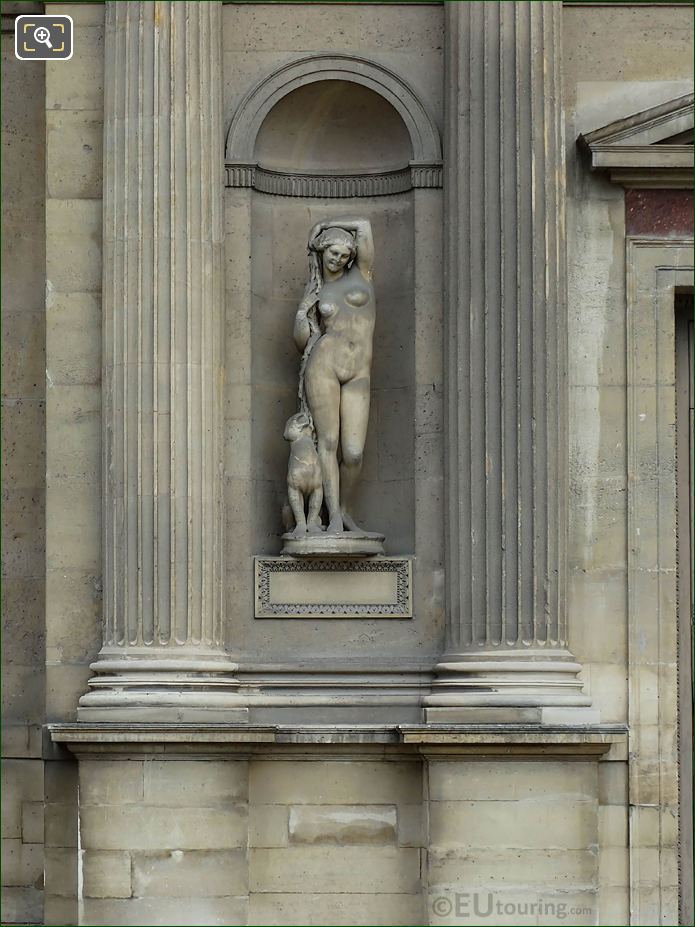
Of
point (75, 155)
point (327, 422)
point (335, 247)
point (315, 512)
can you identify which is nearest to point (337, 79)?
point (335, 247)

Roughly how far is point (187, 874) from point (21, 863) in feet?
6.57

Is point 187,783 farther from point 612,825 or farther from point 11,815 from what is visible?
point 612,825

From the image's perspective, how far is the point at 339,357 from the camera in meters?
18.7

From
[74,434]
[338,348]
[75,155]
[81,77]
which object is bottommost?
[74,434]

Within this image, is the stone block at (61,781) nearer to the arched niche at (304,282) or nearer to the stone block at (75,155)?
the arched niche at (304,282)

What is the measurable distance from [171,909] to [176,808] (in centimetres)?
77

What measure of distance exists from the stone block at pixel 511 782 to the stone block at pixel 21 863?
3535mm

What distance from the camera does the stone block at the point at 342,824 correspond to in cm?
1827

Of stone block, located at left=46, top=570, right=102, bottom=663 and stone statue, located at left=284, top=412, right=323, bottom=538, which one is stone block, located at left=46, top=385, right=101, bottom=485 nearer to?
stone block, located at left=46, top=570, right=102, bottom=663

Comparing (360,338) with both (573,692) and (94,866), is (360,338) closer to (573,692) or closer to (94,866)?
(573,692)

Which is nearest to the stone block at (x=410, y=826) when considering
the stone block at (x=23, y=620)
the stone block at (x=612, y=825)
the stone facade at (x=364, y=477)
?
the stone facade at (x=364, y=477)

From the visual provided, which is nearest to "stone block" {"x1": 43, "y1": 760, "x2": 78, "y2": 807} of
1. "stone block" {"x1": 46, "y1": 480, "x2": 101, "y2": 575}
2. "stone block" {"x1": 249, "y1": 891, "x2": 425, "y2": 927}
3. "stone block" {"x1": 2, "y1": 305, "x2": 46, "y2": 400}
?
"stone block" {"x1": 46, "y1": 480, "x2": 101, "y2": 575}

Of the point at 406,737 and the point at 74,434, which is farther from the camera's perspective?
the point at 74,434

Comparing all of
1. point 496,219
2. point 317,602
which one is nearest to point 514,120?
point 496,219
